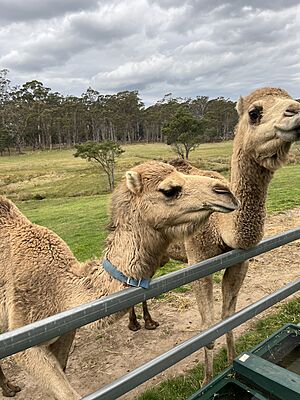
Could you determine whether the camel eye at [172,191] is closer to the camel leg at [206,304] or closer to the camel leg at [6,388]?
the camel leg at [206,304]

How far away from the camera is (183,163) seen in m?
4.29

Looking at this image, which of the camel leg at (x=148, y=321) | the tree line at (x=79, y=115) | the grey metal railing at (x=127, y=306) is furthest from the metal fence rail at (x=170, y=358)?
the tree line at (x=79, y=115)

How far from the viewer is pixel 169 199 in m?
2.30

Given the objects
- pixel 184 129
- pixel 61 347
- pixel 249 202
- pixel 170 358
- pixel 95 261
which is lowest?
pixel 61 347

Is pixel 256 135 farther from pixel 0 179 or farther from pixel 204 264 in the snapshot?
pixel 0 179

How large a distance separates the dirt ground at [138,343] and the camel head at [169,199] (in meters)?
1.30

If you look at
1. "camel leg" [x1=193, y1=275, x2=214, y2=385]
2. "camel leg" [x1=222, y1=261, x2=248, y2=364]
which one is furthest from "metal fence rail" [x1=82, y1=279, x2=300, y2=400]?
"camel leg" [x1=193, y1=275, x2=214, y2=385]

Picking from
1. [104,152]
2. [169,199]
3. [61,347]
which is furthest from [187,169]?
[104,152]

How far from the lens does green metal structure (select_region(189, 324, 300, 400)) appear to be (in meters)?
2.35

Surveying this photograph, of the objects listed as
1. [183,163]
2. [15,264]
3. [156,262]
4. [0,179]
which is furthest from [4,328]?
[0,179]

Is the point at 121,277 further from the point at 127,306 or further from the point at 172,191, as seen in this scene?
the point at 172,191

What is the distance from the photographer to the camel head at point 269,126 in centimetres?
278

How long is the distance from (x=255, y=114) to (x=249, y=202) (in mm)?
710

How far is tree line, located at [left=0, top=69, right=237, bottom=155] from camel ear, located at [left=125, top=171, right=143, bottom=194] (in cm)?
6211
